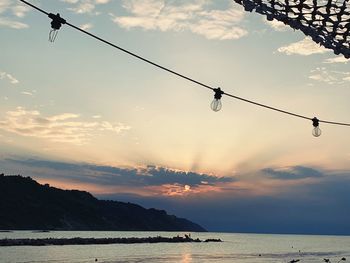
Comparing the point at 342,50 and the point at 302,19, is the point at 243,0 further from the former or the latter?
the point at 342,50

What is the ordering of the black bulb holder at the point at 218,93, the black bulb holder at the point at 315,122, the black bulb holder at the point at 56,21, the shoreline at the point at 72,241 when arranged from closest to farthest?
the black bulb holder at the point at 56,21, the black bulb holder at the point at 218,93, the black bulb holder at the point at 315,122, the shoreline at the point at 72,241

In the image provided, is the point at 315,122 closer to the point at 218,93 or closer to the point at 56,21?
the point at 218,93

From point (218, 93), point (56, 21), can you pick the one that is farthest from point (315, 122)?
point (56, 21)

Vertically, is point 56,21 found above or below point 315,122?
above

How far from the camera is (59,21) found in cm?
690

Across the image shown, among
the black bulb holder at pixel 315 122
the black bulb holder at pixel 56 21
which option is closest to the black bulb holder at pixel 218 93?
the black bulb holder at pixel 315 122

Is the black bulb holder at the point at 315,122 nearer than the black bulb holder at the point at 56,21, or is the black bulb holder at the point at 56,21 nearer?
the black bulb holder at the point at 56,21

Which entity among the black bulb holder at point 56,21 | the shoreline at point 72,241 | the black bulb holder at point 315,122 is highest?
the black bulb holder at point 56,21

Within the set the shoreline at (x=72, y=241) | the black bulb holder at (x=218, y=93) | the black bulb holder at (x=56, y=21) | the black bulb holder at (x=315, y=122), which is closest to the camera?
the black bulb holder at (x=56, y=21)

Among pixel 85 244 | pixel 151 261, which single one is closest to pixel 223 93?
pixel 151 261

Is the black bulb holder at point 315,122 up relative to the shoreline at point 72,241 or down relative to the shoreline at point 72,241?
up

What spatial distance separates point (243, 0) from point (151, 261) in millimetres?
81821

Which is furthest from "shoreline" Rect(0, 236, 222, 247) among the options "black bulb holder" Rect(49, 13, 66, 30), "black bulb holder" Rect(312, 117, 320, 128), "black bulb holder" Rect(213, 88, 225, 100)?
"black bulb holder" Rect(49, 13, 66, 30)

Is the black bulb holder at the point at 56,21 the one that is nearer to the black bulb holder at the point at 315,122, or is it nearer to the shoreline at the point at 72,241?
the black bulb holder at the point at 315,122
